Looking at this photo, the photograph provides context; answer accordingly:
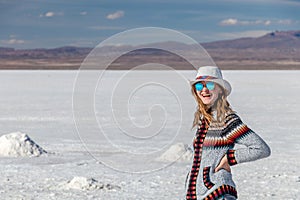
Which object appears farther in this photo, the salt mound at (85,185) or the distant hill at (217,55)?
the distant hill at (217,55)

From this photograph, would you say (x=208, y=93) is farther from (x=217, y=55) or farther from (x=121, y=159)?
(x=217, y=55)

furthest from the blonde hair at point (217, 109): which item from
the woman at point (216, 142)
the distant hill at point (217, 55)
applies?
the distant hill at point (217, 55)

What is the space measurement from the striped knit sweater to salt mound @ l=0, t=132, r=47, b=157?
5.96 m

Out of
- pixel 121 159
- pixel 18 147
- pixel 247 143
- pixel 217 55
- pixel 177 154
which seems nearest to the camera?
pixel 247 143

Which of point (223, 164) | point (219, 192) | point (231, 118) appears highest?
point (231, 118)

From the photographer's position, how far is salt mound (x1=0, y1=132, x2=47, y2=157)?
8.17m

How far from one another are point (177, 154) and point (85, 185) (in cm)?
211

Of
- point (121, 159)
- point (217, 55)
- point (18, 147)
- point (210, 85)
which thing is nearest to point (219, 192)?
point (210, 85)

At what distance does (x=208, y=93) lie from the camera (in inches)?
97.0

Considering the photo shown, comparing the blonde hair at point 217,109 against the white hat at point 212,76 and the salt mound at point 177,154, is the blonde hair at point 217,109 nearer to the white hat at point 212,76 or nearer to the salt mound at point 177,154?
the white hat at point 212,76

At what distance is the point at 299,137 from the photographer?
1019 cm

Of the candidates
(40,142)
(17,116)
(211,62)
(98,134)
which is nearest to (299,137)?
A: (98,134)

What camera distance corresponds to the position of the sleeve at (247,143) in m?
2.39

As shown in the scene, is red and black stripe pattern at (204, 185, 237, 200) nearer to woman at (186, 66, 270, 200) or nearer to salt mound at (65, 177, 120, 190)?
woman at (186, 66, 270, 200)
